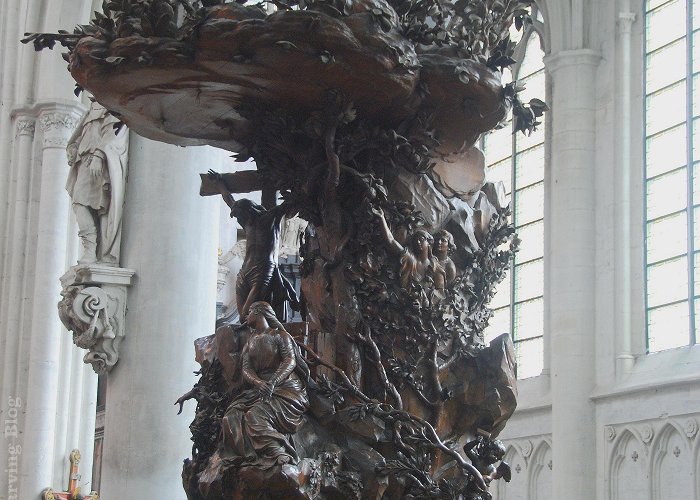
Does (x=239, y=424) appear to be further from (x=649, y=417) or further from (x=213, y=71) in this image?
(x=649, y=417)

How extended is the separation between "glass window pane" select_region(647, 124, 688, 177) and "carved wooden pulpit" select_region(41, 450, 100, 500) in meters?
10.5

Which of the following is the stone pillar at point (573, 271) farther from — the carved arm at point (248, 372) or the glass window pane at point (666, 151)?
the carved arm at point (248, 372)

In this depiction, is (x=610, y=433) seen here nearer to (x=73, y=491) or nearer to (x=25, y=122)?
(x=73, y=491)

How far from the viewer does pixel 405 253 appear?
226 inches

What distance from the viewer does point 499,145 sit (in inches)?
989

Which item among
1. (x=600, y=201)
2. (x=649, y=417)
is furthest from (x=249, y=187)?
(x=600, y=201)

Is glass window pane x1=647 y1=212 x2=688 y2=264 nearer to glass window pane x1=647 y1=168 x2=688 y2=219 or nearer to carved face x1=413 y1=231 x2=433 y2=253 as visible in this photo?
glass window pane x1=647 y1=168 x2=688 y2=219

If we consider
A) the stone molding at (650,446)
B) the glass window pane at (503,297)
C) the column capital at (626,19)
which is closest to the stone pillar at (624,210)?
the column capital at (626,19)

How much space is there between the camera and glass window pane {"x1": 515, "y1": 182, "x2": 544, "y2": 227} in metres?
23.7

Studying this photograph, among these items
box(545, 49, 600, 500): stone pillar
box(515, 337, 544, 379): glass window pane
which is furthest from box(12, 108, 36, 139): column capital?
box(515, 337, 544, 379): glass window pane

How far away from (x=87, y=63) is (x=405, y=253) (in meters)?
1.69

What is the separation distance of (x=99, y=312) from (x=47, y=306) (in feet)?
22.4

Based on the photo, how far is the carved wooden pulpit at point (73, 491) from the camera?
55.3 ft

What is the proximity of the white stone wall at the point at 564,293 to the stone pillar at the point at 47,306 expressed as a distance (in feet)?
0.08
